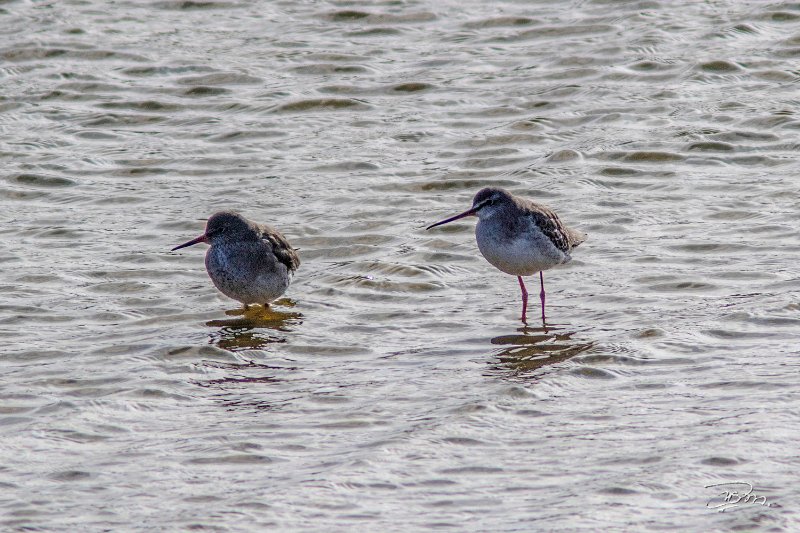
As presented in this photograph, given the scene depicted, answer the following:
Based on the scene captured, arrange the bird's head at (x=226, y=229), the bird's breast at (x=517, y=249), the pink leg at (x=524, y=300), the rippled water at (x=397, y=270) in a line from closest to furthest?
the rippled water at (x=397, y=270) < the pink leg at (x=524, y=300) < the bird's breast at (x=517, y=249) < the bird's head at (x=226, y=229)

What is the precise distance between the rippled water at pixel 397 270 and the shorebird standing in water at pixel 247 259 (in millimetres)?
290

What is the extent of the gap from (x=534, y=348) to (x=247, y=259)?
278 cm

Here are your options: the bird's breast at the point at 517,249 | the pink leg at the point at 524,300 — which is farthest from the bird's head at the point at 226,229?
the pink leg at the point at 524,300

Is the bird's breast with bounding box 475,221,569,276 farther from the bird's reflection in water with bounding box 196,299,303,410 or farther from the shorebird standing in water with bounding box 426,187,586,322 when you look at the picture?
the bird's reflection in water with bounding box 196,299,303,410

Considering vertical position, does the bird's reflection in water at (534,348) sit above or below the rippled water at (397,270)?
below

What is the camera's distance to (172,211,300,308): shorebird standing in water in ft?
38.6

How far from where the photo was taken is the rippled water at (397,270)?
8.07 m

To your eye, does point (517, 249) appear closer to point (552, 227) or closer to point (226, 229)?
point (552, 227)

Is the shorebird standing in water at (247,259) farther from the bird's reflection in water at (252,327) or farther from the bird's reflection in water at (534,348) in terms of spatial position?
the bird's reflection in water at (534,348)

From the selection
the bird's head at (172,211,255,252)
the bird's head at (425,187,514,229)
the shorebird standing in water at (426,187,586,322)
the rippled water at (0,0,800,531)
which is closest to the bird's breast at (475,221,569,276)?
the shorebird standing in water at (426,187,586,322)

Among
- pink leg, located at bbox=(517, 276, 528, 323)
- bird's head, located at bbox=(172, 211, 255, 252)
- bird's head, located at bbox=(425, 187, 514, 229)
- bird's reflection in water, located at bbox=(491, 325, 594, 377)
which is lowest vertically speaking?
bird's reflection in water, located at bbox=(491, 325, 594, 377)

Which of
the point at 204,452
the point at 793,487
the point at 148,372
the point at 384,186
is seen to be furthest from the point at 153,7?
the point at 793,487

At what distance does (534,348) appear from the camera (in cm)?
1070

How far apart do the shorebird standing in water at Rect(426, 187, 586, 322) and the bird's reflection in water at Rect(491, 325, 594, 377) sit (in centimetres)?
42
